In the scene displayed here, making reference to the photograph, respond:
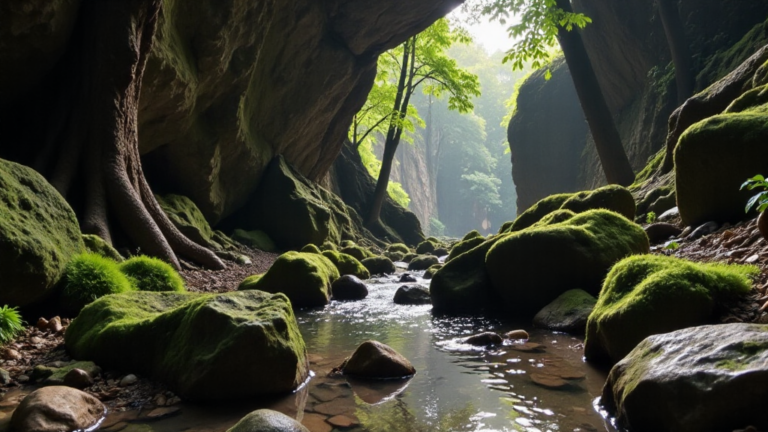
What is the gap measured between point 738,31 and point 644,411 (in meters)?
17.3

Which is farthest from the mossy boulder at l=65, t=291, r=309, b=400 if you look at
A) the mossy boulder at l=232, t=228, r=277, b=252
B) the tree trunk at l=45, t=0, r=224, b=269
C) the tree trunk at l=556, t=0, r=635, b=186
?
the mossy boulder at l=232, t=228, r=277, b=252

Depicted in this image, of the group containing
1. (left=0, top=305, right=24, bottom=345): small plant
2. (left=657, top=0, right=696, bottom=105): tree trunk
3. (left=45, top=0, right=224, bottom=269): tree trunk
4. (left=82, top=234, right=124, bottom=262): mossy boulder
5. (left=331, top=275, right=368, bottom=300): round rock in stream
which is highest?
(left=657, top=0, right=696, bottom=105): tree trunk

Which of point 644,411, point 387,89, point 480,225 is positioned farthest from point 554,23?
point 480,225

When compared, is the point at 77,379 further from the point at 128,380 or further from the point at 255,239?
the point at 255,239

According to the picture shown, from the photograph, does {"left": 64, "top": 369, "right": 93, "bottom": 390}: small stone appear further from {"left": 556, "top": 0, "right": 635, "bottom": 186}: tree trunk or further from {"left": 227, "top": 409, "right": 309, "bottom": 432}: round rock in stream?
{"left": 556, "top": 0, "right": 635, "bottom": 186}: tree trunk

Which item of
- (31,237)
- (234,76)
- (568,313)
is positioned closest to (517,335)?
(568,313)

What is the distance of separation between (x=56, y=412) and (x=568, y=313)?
4.79 m

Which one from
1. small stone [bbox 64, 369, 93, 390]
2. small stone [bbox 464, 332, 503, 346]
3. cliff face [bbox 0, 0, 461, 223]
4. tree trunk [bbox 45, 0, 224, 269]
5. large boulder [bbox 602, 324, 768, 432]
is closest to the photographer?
large boulder [bbox 602, 324, 768, 432]

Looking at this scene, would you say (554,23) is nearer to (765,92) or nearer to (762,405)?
(765,92)

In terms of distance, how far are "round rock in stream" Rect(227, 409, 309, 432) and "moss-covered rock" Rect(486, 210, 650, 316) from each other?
14.2ft

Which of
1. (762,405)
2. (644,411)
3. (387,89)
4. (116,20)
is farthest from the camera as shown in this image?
(387,89)

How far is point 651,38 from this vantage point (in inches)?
791

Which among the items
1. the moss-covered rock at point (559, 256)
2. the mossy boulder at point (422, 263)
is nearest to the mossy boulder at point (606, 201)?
the moss-covered rock at point (559, 256)

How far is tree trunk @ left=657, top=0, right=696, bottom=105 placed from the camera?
16.5 metres
